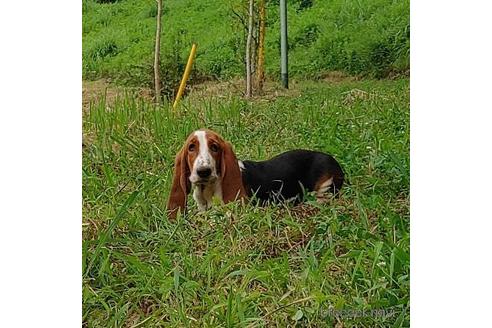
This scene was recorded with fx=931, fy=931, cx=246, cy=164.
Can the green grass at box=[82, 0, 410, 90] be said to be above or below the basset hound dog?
above

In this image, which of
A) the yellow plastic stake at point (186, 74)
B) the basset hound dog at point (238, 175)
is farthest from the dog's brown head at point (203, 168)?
the yellow plastic stake at point (186, 74)

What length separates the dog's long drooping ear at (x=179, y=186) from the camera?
1.90 metres

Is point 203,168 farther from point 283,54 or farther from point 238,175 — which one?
point 283,54

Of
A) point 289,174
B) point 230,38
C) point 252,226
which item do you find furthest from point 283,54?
point 252,226

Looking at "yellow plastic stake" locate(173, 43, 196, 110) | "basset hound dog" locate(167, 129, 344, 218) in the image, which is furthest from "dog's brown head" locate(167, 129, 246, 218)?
"yellow plastic stake" locate(173, 43, 196, 110)

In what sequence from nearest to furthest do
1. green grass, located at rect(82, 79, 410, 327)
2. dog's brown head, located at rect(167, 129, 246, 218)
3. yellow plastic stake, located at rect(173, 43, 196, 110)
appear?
green grass, located at rect(82, 79, 410, 327), dog's brown head, located at rect(167, 129, 246, 218), yellow plastic stake, located at rect(173, 43, 196, 110)

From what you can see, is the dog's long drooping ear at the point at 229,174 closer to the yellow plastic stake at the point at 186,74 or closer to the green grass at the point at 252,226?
the green grass at the point at 252,226

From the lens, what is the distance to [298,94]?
6.63ft

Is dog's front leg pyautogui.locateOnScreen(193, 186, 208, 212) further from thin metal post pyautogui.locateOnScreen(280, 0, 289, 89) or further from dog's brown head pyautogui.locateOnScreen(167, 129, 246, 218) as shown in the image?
thin metal post pyautogui.locateOnScreen(280, 0, 289, 89)

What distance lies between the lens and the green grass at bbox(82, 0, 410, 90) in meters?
1.97

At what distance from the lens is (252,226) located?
6.15 ft

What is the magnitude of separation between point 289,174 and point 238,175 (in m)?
0.11

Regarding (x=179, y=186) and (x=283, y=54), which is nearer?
(x=179, y=186)

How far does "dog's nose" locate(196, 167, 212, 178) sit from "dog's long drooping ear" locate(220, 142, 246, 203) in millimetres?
28
